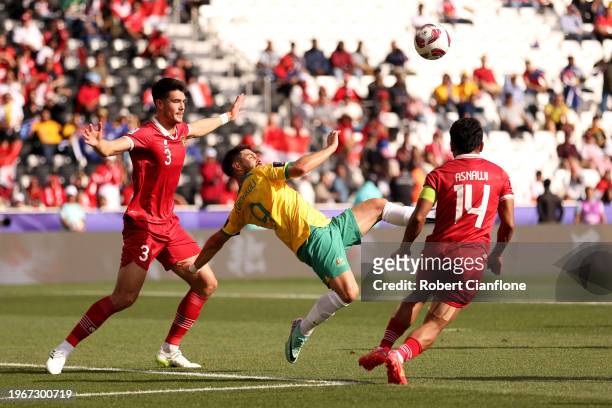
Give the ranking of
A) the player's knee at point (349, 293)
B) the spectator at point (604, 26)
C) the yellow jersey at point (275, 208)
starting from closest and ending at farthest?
1. the player's knee at point (349, 293)
2. the yellow jersey at point (275, 208)
3. the spectator at point (604, 26)

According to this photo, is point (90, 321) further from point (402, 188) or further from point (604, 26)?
point (604, 26)

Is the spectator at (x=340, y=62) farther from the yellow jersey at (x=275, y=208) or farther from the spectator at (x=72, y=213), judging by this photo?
the yellow jersey at (x=275, y=208)

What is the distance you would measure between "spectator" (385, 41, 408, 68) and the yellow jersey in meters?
23.4


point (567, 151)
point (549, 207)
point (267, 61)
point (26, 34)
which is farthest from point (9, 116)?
point (567, 151)

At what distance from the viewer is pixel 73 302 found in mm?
22094

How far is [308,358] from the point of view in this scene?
1358 cm

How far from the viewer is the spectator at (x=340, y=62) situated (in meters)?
34.4

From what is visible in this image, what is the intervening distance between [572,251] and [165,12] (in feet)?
40.6

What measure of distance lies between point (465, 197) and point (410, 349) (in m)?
1.18

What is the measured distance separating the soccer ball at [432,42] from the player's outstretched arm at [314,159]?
18.9 ft

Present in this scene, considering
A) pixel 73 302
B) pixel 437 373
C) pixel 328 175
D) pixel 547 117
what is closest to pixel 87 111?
pixel 328 175

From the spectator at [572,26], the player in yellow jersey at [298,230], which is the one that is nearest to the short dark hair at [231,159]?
the player in yellow jersey at [298,230]

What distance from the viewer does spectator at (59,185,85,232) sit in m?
26.2

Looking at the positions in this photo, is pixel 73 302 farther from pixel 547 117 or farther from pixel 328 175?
pixel 547 117
